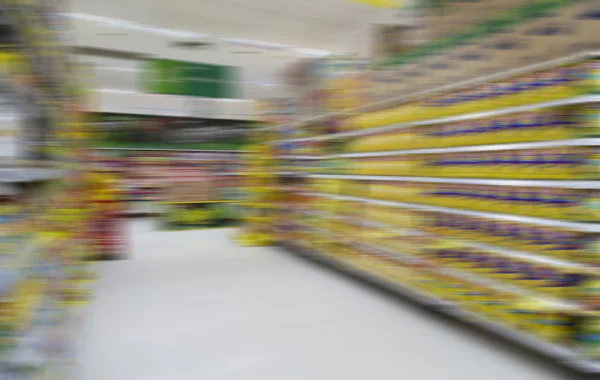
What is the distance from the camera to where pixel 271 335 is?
6.49ft

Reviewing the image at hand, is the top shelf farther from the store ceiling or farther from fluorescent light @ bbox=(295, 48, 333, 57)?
fluorescent light @ bbox=(295, 48, 333, 57)

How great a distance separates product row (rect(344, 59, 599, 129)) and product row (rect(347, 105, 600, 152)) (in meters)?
0.05

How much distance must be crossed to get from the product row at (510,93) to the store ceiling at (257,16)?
368 centimetres

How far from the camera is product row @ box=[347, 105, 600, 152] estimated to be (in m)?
1.38

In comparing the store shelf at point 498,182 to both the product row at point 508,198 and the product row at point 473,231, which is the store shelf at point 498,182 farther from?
the product row at point 473,231

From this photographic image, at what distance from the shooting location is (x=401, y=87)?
238cm

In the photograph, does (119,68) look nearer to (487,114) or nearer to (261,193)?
(261,193)

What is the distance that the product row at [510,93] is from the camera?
4.50 ft

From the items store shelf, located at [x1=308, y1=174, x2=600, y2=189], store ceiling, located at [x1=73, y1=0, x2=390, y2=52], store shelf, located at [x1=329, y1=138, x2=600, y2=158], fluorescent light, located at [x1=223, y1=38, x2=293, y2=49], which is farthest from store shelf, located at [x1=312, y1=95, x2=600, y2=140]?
fluorescent light, located at [x1=223, y1=38, x2=293, y2=49]

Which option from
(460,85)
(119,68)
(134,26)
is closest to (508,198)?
(460,85)

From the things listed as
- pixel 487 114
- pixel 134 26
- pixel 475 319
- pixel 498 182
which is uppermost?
pixel 134 26

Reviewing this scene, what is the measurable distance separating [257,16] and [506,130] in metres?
4.85

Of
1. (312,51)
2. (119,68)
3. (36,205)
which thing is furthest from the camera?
(312,51)

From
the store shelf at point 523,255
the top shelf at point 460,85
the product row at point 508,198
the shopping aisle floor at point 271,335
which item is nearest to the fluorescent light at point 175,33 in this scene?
the top shelf at point 460,85
